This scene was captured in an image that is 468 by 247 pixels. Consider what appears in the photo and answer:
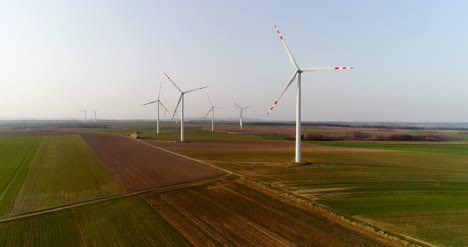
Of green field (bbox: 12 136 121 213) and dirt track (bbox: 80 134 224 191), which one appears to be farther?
dirt track (bbox: 80 134 224 191)

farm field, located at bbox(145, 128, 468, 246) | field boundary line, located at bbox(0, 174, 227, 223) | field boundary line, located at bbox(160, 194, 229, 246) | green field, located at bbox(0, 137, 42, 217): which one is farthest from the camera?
green field, located at bbox(0, 137, 42, 217)

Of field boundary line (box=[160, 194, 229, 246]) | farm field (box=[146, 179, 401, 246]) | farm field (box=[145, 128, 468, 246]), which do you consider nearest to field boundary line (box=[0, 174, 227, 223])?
farm field (box=[146, 179, 401, 246])

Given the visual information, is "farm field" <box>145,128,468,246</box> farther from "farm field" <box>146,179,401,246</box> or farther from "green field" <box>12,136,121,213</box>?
"green field" <box>12,136,121,213</box>

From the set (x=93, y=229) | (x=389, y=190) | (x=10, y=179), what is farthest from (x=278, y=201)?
(x=10, y=179)

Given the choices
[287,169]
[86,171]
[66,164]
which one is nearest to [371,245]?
[287,169]

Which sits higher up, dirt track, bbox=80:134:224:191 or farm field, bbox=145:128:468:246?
farm field, bbox=145:128:468:246

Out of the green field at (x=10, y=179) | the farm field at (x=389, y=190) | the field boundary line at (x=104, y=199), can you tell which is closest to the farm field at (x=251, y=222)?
the field boundary line at (x=104, y=199)

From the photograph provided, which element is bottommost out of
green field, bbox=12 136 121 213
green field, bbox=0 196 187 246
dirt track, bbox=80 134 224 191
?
dirt track, bbox=80 134 224 191

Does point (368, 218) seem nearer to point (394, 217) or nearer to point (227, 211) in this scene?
point (394, 217)
